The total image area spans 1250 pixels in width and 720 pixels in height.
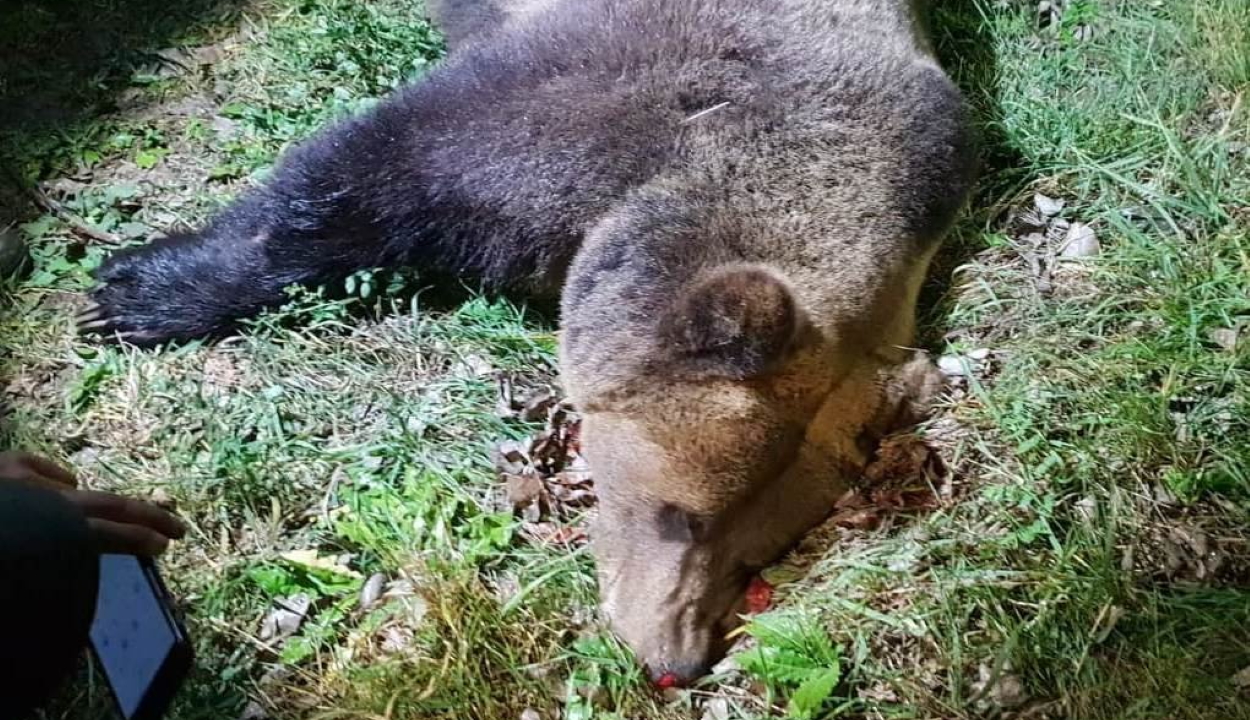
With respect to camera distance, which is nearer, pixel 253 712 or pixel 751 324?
pixel 751 324

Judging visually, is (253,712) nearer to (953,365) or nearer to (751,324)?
(751,324)

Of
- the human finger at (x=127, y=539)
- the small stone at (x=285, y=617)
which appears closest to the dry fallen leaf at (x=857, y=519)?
the small stone at (x=285, y=617)

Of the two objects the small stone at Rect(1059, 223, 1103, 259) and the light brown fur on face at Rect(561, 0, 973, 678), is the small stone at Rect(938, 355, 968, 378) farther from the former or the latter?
the small stone at Rect(1059, 223, 1103, 259)

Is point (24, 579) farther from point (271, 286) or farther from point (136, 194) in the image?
point (136, 194)

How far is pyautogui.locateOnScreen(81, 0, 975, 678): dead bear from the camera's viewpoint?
2877mm

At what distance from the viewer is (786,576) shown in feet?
9.98

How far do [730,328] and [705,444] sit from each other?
0.89 feet

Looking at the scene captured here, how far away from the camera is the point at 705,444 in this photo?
281 centimetres

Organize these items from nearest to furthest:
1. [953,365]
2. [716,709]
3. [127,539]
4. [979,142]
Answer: [127,539], [716,709], [953,365], [979,142]

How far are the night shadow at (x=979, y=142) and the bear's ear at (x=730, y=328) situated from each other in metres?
0.88

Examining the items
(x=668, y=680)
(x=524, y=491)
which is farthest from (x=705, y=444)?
(x=524, y=491)

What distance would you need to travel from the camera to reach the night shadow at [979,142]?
12.1ft

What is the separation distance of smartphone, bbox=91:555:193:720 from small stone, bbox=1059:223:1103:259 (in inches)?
107

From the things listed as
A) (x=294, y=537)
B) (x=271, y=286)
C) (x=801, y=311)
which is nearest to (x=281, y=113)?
(x=271, y=286)
